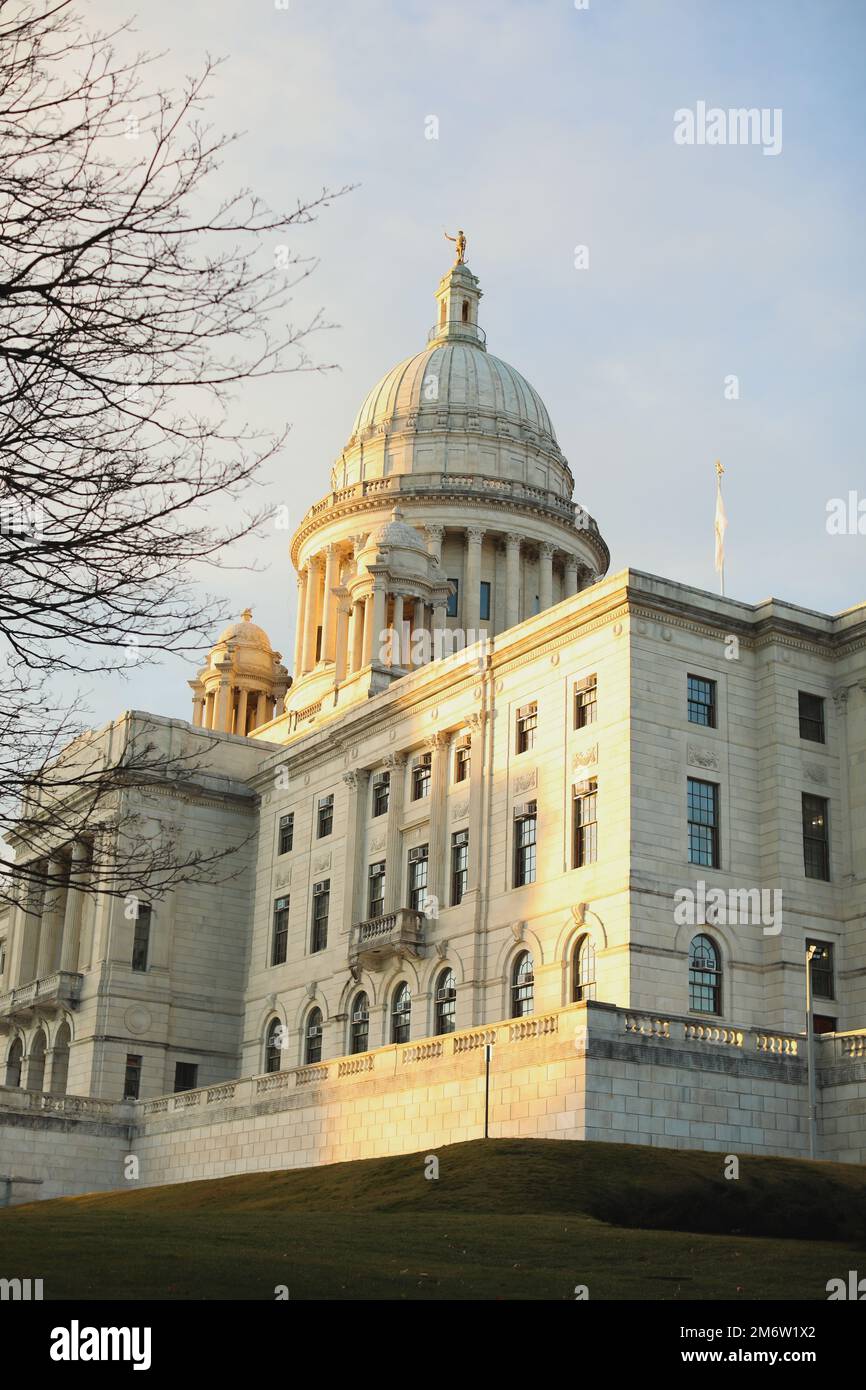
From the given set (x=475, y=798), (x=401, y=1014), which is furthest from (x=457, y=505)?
(x=401, y=1014)

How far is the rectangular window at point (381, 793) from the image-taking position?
68125mm

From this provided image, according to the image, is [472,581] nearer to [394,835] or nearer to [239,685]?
[239,685]

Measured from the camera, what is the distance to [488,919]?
59656mm

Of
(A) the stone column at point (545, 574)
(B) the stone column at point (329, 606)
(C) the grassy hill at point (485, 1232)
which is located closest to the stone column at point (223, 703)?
(B) the stone column at point (329, 606)

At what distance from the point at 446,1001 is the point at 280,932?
46.1 feet

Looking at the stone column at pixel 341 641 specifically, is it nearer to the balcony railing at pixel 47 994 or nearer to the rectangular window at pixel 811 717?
the balcony railing at pixel 47 994

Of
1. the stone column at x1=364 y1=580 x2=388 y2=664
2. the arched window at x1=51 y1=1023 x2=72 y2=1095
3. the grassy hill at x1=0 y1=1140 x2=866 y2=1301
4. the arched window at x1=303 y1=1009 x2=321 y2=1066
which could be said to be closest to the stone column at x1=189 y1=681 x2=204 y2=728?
the stone column at x1=364 y1=580 x2=388 y2=664

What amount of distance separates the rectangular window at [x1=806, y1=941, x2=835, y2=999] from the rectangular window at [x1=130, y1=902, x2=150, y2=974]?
1202 inches

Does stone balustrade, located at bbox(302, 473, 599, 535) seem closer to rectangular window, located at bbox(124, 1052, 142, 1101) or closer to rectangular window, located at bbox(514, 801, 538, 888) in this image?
rectangular window, located at bbox(124, 1052, 142, 1101)

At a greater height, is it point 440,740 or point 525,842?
point 440,740

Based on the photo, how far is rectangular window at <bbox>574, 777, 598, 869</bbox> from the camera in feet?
182

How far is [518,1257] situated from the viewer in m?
27.9

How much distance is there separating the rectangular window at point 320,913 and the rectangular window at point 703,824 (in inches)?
762
